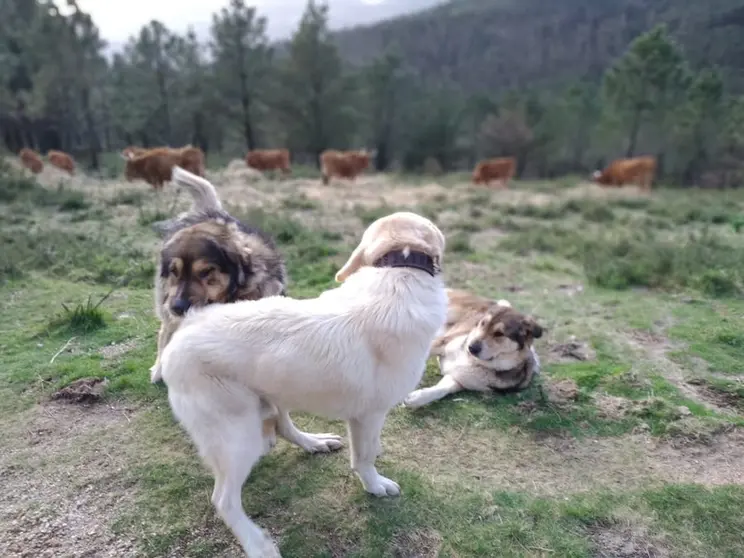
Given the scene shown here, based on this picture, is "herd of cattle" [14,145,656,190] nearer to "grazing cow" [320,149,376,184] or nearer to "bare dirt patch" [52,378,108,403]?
"grazing cow" [320,149,376,184]

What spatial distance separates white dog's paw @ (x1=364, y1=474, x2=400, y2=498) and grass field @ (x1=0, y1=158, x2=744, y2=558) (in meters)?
0.06

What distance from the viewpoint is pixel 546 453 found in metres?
3.69

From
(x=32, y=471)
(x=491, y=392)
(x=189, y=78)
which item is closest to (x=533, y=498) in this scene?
(x=491, y=392)

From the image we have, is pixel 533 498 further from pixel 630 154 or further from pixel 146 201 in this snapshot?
pixel 630 154

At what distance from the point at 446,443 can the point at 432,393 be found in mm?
531

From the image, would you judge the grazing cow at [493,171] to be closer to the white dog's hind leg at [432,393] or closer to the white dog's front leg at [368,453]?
the white dog's hind leg at [432,393]

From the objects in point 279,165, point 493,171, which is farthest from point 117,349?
point 279,165

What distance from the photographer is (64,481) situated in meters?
3.25

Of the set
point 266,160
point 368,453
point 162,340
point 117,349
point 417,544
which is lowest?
point 266,160

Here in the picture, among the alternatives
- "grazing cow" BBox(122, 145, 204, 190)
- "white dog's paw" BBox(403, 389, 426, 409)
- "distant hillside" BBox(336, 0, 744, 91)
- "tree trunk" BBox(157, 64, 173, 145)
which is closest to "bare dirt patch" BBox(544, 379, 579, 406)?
"white dog's paw" BBox(403, 389, 426, 409)

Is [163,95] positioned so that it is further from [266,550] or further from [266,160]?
[266,550]

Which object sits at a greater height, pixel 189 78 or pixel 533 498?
pixel 189 78

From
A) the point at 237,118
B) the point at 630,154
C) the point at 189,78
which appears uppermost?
the point at 189,78

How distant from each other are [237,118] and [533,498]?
28.3 m
